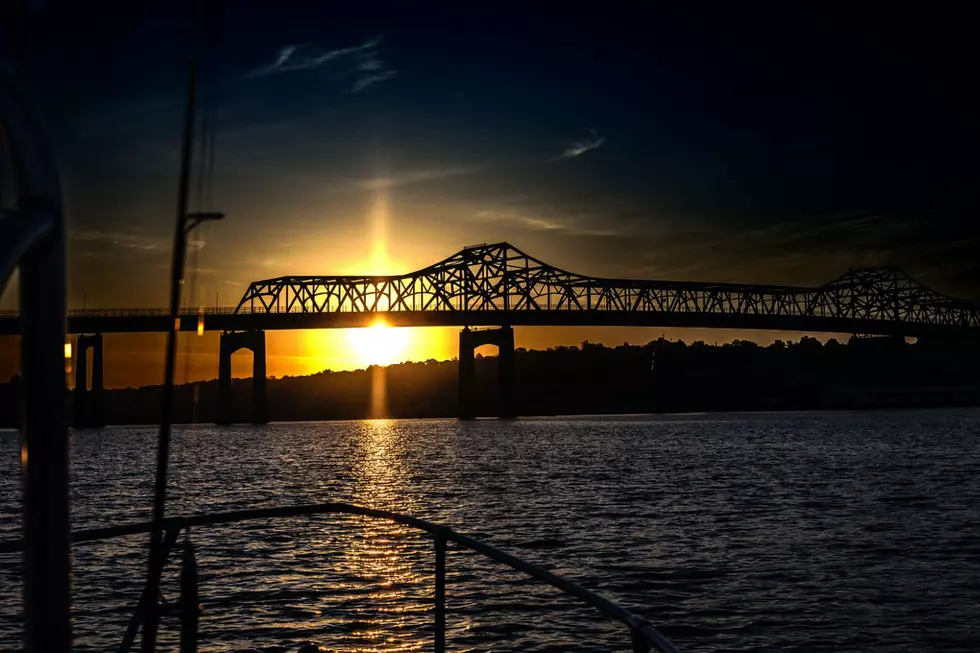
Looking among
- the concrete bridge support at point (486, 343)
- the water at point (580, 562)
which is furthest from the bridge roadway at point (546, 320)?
the water at point (580, 562)

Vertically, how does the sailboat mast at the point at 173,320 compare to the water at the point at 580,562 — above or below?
above

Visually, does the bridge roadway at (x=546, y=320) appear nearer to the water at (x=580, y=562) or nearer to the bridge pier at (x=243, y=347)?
the bridge pier at (x=243, y=347)

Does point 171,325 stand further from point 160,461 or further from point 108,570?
point 108,570

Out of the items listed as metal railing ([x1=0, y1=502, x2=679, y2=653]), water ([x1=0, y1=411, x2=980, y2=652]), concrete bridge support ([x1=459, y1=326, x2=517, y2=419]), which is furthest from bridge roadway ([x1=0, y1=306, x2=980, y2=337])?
metal railing ([x1=0, y1=502, x2=679, y2=653])

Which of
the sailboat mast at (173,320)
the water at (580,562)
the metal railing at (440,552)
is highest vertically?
the sailboat mast at (173,320)

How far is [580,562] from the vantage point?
27531 millimetres

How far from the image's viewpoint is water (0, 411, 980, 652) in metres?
18.9

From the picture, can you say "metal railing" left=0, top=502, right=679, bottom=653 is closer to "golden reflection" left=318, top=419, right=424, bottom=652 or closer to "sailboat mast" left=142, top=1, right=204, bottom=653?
"sailboat mast" left=142, top=1, right=204, bottom=653

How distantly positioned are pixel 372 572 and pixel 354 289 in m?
158

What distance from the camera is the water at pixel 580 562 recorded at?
18906mm

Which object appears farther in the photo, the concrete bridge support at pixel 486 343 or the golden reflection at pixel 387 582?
the concrete bridge support at pixel 486 343

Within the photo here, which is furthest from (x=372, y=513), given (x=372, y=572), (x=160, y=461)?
(x=372, y=572)

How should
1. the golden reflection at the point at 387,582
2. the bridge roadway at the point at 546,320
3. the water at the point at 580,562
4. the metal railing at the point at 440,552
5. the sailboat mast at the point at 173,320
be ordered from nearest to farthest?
the sailboat mast at the point at 173,320
the metal railing at the point at 440,552
the golden reflection at the point at 387,582
the water at the point at 580,562
the bridge roadway at the point at 546,320

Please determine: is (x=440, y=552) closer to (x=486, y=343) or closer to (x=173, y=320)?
(x=173, y=320)
